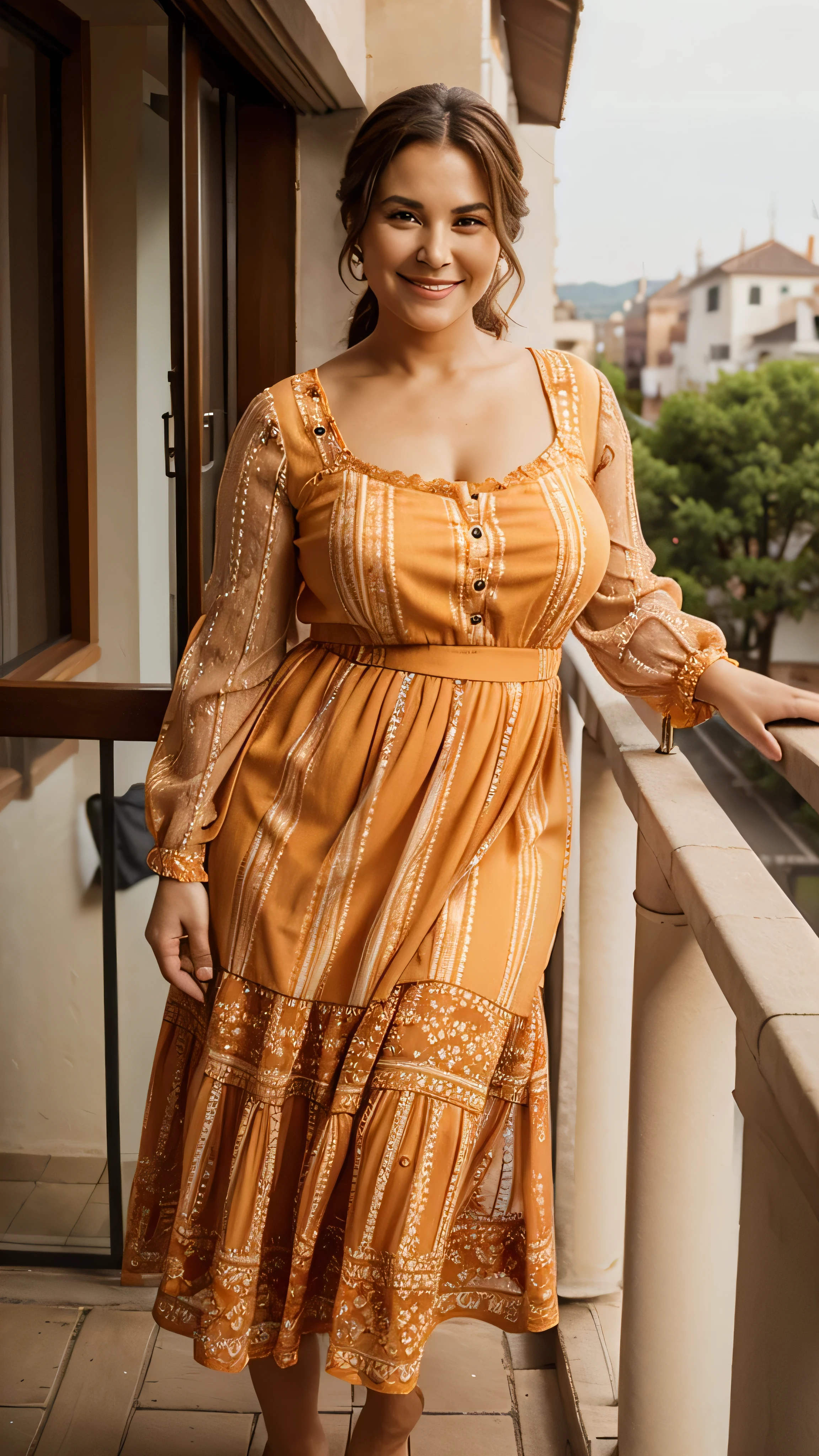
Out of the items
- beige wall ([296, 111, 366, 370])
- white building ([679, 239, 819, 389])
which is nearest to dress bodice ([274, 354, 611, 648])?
beige wall ([296, 111, 366, 370])

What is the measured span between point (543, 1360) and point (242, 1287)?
2.48ft

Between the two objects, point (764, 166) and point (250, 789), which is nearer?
point (250, 789)

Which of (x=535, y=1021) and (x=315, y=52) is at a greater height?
(x=315, y=52)

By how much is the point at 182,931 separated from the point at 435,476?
0.59 metres

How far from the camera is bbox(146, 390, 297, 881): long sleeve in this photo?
1364 mm

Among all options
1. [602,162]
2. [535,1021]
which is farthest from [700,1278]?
[602,162]

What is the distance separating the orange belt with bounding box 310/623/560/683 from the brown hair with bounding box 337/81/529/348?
437 mm

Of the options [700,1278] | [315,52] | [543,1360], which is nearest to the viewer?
[700,1278]

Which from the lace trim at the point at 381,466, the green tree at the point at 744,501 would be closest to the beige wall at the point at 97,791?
the lace trim at the point at 381,466

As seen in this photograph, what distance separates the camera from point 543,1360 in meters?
1.88

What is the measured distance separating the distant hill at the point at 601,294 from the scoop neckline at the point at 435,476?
36.7m

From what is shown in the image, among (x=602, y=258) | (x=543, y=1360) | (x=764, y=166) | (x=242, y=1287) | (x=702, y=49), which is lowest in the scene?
(x=543, y=1360)

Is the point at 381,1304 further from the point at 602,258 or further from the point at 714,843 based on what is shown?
the point at 602,258

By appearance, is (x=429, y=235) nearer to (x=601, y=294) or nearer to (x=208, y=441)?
(x=208, y=441)
